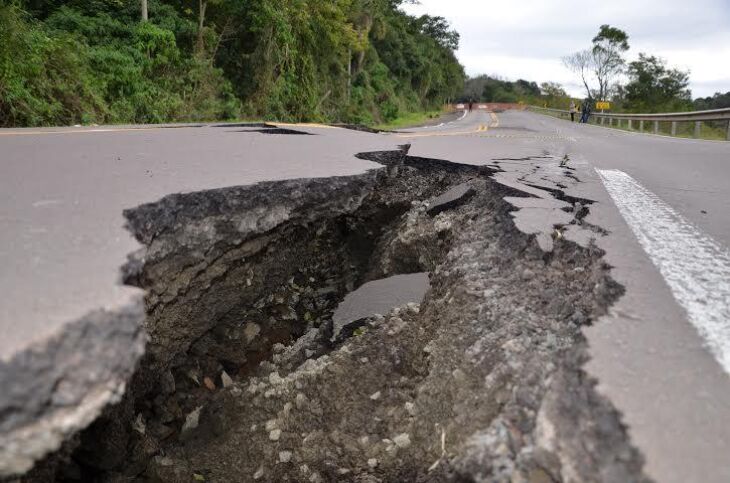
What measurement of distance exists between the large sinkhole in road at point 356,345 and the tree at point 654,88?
34.9 m

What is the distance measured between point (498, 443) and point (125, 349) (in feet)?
3.18

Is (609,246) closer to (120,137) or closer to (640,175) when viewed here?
(640,175)

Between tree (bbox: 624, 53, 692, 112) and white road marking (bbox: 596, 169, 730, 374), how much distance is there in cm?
3422

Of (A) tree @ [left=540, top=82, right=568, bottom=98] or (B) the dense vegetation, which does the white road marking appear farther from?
(A) tree @ [left=540, top=82, right=568, bottom=98]

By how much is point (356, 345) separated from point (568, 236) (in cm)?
117

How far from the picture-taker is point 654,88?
35.3 meters

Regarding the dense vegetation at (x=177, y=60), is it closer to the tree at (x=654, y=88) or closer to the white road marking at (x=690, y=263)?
the white road marking at (x=690, y=263)

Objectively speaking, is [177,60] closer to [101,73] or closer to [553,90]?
[101,73]

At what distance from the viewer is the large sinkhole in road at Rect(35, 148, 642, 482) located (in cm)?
142

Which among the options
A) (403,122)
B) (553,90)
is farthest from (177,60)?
(553,90)

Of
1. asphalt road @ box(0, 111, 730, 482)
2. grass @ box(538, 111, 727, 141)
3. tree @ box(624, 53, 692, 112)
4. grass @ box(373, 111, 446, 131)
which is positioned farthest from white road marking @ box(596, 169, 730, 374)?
tree @ box(624, 53, 692, 112)

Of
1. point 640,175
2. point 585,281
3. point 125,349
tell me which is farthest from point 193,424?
point 640,175

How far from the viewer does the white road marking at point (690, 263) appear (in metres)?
1.55

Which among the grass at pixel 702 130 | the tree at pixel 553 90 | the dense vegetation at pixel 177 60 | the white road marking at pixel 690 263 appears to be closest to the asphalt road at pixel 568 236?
the white road marking at pixel 690 263
